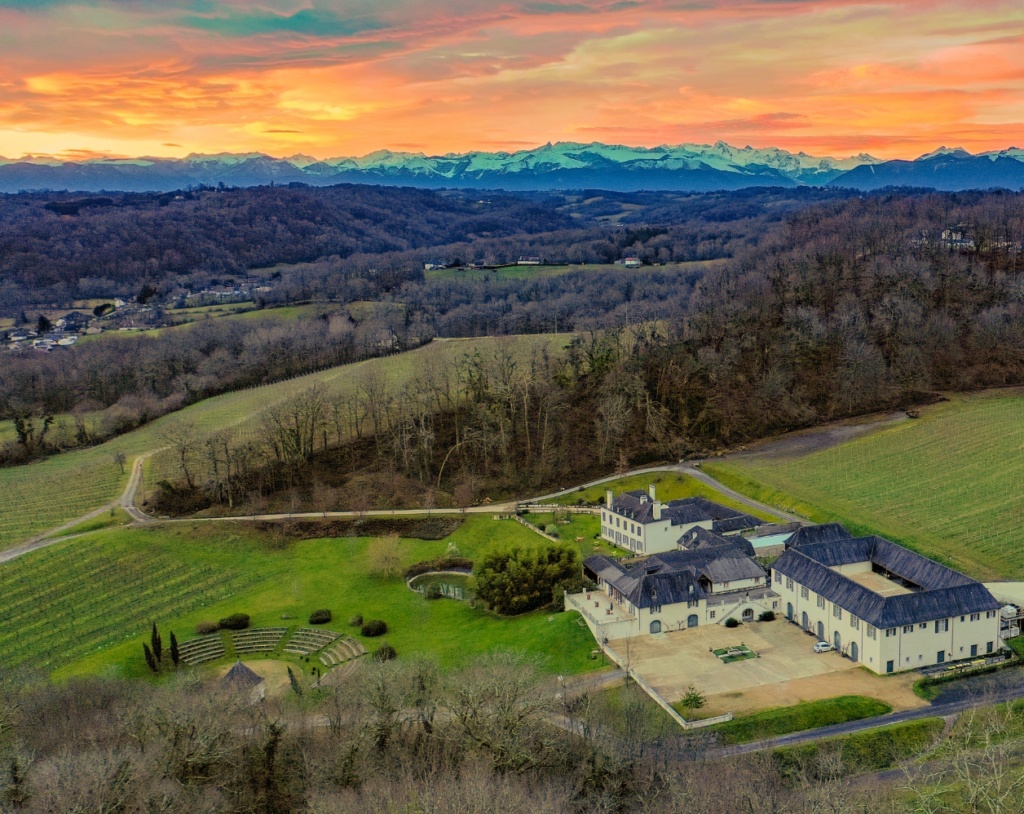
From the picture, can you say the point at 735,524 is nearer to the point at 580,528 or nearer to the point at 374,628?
the point at 580,528

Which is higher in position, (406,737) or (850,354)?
(850,354)

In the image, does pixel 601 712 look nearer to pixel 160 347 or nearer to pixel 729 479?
pixel 729 479

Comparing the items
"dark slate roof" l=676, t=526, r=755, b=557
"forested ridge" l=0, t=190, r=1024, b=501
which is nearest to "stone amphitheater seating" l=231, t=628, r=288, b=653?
"forested ridge" l=0, t=190, r=1024, b=501

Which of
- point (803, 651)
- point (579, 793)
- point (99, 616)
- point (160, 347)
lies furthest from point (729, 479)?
point (160, 347)

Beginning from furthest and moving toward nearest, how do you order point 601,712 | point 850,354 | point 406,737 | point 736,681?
point 850,354
point 736,681
point 601,712
point 406,737

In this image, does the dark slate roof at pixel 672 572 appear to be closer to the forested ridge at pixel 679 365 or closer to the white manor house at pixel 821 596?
the white manor house at pixel 821 596

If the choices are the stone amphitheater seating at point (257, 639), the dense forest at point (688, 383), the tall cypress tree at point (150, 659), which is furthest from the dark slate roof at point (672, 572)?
the tall cypress tree at point (150, 659)

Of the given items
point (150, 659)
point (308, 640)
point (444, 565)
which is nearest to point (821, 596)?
point (444, 565)
